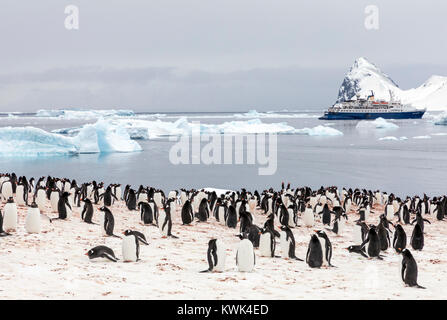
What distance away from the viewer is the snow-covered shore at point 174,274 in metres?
6.21

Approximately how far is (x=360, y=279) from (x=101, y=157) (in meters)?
32.1

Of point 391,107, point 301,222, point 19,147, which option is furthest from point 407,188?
point 391,107

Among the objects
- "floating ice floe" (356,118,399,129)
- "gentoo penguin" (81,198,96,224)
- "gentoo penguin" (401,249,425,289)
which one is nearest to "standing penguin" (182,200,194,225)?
"gentoo penguin" (81,198,96,224)

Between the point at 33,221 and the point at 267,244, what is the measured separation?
13.5ft

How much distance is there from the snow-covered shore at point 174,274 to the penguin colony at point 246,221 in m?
0.18

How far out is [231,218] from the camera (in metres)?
11.8

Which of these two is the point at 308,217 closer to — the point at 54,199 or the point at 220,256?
the point at 220,256

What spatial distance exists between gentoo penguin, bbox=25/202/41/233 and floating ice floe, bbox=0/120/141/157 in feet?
85.5

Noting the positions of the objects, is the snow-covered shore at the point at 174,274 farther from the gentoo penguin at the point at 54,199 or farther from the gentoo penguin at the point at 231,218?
the gentoo penguin at the point at 231,218

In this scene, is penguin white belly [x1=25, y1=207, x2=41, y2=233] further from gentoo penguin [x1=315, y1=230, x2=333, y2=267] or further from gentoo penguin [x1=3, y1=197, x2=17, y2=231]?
gentoo penguin [x1=315, y1=230, x2=333, y2=267]

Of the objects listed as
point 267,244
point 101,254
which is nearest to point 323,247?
point 267,244

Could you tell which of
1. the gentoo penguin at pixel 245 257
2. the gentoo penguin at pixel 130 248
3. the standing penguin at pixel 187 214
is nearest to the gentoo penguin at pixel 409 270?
the gentoo penguin at pixel 245 257

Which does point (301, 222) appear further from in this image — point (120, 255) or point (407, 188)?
point (407, 188)
